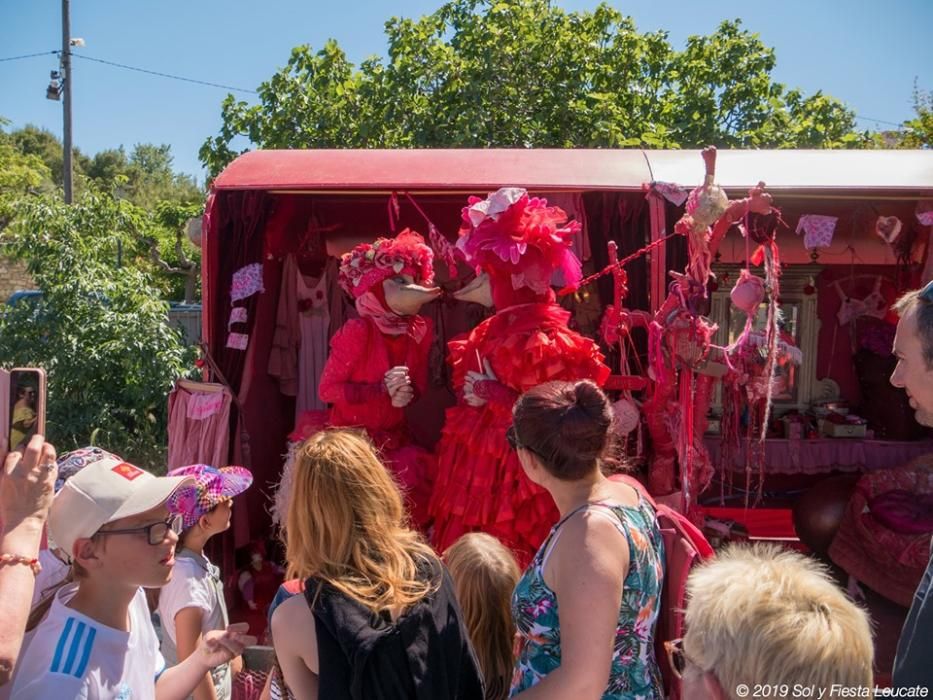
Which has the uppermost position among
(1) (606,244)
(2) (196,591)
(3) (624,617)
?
(1) (606,244)

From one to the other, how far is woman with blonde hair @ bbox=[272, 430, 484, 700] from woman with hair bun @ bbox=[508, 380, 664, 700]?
173 millimetres

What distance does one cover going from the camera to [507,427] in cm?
337

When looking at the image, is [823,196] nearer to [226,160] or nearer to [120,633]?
[120,633]

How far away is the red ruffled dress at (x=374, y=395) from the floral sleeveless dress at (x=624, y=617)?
198 cm

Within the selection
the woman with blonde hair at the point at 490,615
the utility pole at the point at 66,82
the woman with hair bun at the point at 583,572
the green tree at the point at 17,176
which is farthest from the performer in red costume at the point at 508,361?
the green tree at the point at 17,176

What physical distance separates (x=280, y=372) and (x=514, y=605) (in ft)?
10.9

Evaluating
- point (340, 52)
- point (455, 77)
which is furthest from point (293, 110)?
point (455, 77)

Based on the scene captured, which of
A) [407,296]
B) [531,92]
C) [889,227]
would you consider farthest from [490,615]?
[531,92]

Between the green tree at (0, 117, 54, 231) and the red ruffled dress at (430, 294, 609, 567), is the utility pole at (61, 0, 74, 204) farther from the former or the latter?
the red ruffled dress at (430, 294, 609, 567)

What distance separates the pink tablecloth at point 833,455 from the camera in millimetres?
4953

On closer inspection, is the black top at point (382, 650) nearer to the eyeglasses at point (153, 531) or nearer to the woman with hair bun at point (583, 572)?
the woman with hair bun at point (583, 572)

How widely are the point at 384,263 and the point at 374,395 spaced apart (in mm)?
636

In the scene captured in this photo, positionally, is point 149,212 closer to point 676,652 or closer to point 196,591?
point 196,591

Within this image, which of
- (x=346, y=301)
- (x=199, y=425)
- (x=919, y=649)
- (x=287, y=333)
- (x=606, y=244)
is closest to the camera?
(x=919, y=649)
